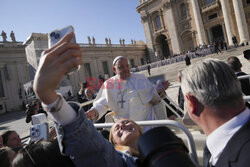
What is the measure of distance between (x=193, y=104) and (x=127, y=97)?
1.95m

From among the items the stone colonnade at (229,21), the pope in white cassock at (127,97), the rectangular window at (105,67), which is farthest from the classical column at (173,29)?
the pope in white cassock at (127,97)

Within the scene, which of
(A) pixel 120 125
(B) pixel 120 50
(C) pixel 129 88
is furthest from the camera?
(B) pixel 120 50

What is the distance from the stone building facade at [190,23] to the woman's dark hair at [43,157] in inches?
1095

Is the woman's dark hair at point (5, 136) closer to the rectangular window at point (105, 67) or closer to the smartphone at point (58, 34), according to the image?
the smartphone at point (58, 34)

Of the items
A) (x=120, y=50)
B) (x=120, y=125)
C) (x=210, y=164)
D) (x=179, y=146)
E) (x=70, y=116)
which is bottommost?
(x=210, y=164)

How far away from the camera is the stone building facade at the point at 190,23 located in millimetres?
25828

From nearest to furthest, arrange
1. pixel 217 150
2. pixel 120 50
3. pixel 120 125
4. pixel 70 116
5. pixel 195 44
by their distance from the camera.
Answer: pixel 70 116 → pixel 217 150 → pixel 120 125 → pixel 195 44 → pixel 120 50

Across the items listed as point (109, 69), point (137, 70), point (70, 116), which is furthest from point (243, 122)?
point (109, 69)

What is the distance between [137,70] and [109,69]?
641 cm

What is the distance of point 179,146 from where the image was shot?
2.11ft

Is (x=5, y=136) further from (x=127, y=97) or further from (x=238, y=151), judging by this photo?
(x=238, y=151)

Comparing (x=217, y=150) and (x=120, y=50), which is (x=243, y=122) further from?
(x=120, y=50)

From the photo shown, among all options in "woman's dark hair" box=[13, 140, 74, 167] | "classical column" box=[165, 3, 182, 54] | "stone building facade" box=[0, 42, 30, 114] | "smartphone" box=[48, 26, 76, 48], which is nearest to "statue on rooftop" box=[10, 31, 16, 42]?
"stone building facade" box=[0, 42, 30, 114]

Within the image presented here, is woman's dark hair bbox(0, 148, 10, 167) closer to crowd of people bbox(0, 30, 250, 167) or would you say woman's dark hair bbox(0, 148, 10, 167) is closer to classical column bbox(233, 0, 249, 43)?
crowd of people bbox(0, 30, 250, 167)
